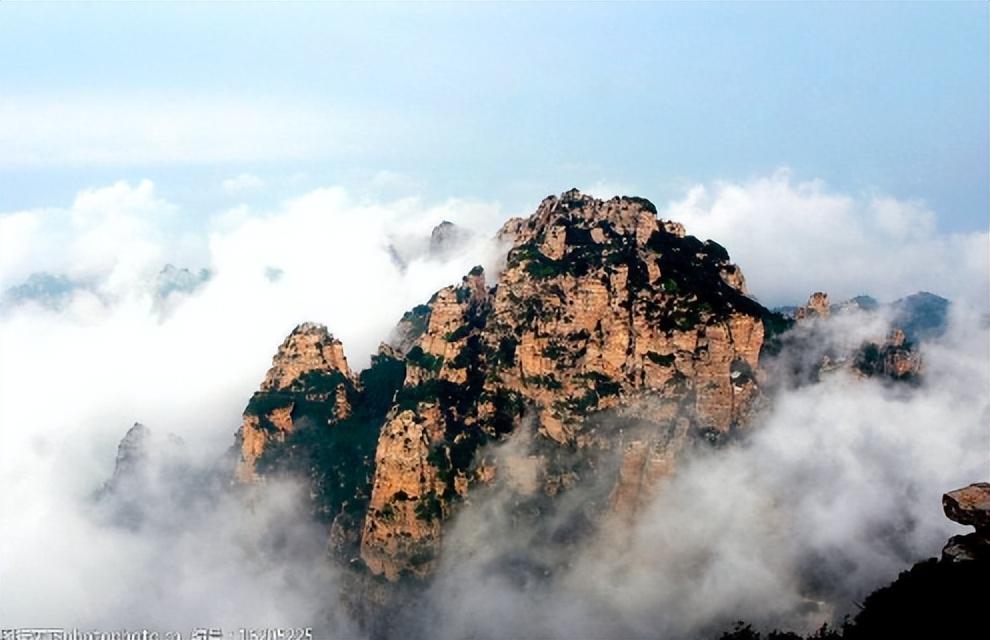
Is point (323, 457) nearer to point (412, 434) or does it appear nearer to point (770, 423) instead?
point (412, 434)

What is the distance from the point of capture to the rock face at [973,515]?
1692 inches

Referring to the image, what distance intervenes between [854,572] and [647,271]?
43494mm

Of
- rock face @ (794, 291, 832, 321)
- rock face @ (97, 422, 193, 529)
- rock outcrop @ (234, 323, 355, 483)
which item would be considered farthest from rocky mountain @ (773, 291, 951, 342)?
rock face @ (97, 422, 193, 529)

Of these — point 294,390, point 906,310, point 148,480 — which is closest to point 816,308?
point 906,310

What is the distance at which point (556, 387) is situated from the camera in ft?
340

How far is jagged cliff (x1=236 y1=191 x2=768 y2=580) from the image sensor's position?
97438 mm

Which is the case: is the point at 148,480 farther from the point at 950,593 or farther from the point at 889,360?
the point at 950,593

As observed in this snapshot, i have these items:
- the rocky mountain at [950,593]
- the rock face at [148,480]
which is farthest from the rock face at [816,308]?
the rock face at [148,480]

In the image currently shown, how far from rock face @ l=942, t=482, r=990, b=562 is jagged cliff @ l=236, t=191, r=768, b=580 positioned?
50.2 meters

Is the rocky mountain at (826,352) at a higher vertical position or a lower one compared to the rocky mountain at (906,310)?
lower

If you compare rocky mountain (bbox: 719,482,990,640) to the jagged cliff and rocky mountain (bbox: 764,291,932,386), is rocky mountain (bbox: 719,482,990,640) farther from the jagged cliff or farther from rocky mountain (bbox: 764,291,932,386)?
rocky mountain (bbox: 764,291,932,386)

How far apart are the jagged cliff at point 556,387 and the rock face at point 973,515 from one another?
50.2 meters

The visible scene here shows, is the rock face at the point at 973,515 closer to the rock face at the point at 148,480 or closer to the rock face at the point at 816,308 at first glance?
the rock face at the point at 816,308

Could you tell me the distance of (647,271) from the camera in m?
105
